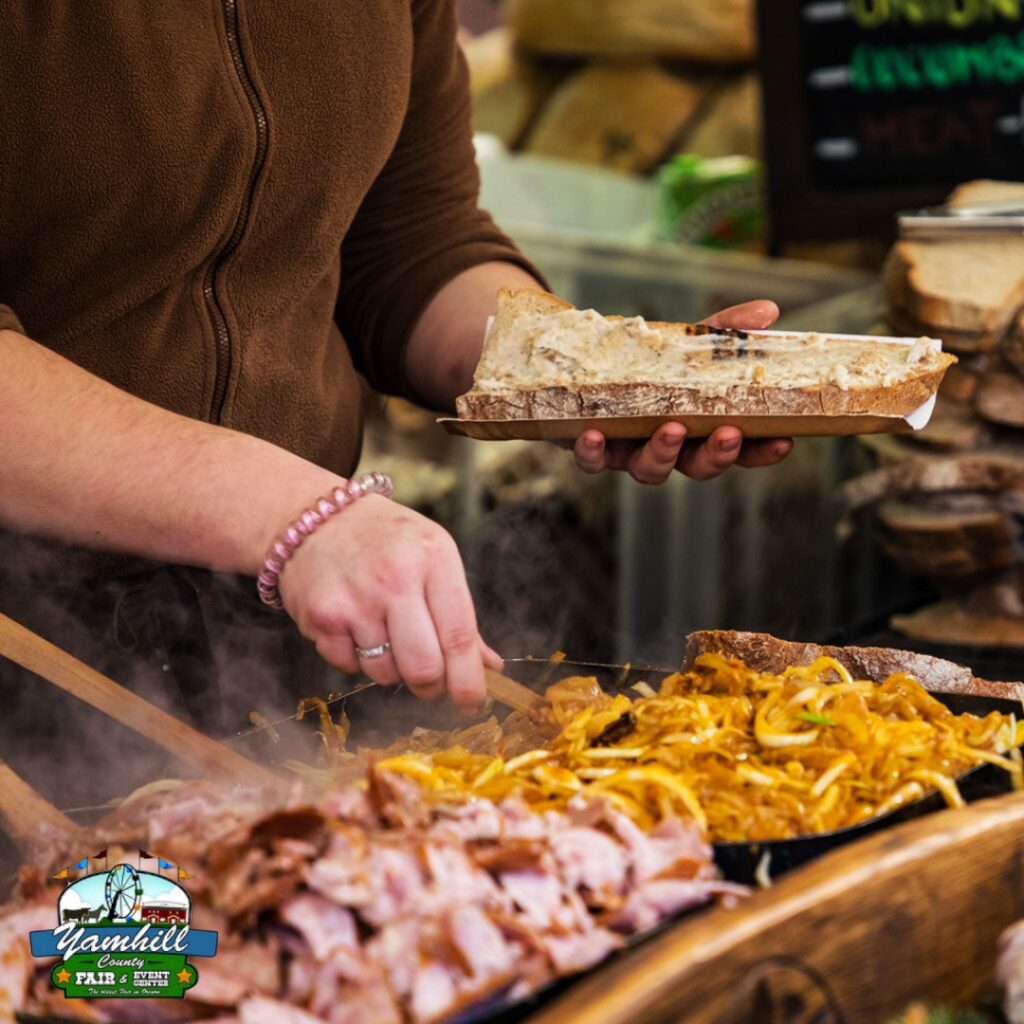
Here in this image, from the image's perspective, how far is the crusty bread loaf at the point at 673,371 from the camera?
2074mm

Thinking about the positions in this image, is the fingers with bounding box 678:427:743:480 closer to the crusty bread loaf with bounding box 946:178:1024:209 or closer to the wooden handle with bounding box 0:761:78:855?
the wooden handle with bounding box 0:761:78:855

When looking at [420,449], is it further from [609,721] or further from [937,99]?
[609,721]

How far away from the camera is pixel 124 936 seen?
1.20 meters

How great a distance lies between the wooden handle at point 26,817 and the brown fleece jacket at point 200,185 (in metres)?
0.60

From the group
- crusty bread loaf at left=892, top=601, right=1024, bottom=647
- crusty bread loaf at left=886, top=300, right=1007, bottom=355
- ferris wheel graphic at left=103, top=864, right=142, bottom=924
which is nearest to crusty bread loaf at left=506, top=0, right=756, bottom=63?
crusty bread loaf at left=886, top=300, right=1007, bottom=355

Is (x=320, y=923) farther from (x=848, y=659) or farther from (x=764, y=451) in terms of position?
(x=764, y=451)

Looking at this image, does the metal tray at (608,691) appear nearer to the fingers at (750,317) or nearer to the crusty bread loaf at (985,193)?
the fingers at (750,317)

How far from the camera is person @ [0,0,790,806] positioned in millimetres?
1472

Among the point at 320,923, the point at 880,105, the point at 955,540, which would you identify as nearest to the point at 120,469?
the point at 320,923

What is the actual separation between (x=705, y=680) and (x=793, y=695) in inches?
5.6

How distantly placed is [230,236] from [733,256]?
2534 mm

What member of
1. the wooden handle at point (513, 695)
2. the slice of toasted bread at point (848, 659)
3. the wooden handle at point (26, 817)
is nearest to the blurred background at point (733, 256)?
the slice of toasted bread at point (848, 659)

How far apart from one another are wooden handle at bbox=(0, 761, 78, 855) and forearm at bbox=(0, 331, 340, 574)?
12.7 inches

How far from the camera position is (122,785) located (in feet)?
5.73
